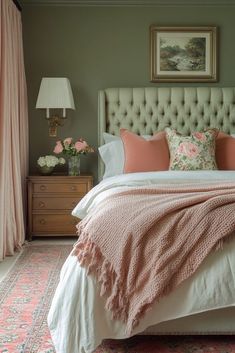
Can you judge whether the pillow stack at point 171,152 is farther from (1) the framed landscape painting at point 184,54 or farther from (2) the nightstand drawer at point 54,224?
(1) the framed landscape painting at point 184,54

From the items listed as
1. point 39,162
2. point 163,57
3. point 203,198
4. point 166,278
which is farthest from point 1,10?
point 166,278

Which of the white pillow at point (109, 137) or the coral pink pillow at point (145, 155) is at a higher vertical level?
the white pillow at point (109, 137)

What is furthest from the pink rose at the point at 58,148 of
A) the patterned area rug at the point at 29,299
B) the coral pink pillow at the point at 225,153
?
the coral pink pillow at the point at 225,153

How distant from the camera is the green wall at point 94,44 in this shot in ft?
15.8

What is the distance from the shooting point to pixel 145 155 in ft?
13.3

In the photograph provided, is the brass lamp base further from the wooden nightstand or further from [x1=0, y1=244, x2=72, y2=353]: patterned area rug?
[x1=0, y1=244, x2=72, y2=353]: patterned area rug

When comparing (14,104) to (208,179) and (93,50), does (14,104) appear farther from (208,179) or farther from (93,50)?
(208,179)

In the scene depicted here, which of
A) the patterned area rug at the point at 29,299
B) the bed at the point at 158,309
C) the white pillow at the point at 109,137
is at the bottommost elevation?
the patterned area rug at the point at 29,299

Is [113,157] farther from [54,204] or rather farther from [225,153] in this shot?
[225,153]

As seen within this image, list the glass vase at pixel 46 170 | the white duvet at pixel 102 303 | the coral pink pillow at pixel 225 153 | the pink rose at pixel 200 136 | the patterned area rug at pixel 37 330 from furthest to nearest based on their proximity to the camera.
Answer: the glass vase at pixel 46 170 → the coral pink pillow at pixel 225 153 → the pink rose at pixel 200 136 → the patterned area rug at pixel 37 330 → the white duvet at pixel 102 303

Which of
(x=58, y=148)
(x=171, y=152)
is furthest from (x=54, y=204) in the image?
(x=171, y=152)

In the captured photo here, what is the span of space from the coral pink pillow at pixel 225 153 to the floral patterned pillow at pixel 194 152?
164 mm

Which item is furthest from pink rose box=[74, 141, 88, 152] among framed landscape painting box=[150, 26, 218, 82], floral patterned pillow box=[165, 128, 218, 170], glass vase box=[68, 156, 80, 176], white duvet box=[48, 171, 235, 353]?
white duvet box=[48, 171, 235, 353]

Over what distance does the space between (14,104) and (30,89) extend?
30.8 inches
